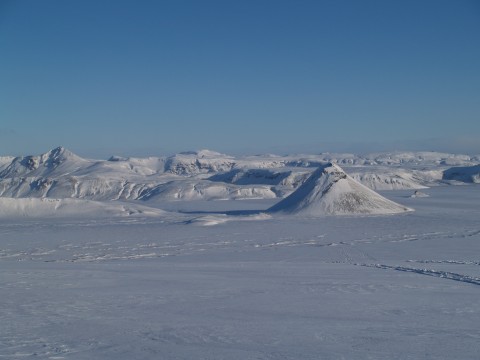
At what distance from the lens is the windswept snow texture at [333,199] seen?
36.2 metres

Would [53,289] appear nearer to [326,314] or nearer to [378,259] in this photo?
[326,314]

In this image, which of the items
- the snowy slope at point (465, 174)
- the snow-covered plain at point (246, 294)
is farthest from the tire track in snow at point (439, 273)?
the snowy slope at point (465, 174)

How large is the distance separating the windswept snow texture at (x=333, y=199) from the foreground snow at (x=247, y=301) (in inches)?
525

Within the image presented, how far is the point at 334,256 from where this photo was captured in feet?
60.8

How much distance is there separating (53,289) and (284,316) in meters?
5.70

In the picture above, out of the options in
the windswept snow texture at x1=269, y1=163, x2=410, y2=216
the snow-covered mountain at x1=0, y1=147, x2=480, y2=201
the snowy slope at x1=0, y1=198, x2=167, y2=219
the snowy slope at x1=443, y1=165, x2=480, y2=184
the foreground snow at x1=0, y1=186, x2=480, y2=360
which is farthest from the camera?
the snowy slope at x1=443, y1=165, x2=480, y2=184

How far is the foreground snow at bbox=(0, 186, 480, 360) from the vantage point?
693cm

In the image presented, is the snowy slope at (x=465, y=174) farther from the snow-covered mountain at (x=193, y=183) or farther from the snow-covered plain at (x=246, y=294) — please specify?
the snow-covered plain at (x=246, y=294)

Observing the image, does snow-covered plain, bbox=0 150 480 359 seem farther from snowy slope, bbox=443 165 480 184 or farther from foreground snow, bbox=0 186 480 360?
snowy slope, bbox=443 165 480 184

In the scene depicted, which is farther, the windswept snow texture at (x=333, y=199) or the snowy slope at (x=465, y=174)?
the snowy slope at (x=465, y=174)

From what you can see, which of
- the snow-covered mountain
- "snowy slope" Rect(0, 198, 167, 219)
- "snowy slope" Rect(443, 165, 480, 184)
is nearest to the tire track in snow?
"snowy slope" Rect(0, 198, 167, 219)

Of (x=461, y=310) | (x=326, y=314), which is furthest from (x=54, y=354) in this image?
(x=461, y=310)

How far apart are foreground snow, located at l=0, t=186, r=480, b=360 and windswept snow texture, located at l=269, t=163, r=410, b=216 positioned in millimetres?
13339

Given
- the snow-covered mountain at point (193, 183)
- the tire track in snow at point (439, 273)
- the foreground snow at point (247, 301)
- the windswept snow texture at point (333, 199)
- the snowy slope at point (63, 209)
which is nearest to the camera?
the foreground snow at point (247, 301)
